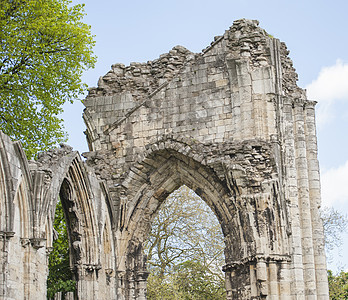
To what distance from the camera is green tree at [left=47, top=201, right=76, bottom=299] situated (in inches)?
533

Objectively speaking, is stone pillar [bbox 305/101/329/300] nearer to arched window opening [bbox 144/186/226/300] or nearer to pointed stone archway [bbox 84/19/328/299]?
pointed stone archway [bbox 84/19/328/299]

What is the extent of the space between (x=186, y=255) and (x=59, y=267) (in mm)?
4925

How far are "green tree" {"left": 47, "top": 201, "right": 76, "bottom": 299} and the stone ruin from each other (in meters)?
0.29

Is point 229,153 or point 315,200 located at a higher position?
point 229,153

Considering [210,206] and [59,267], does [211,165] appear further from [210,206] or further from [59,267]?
[59,267]

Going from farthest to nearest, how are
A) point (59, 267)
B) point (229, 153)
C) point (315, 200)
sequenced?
point (59, 267)
point (315, 200)
point (229, 153)

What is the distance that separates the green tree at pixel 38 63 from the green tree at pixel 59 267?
2.00 meters

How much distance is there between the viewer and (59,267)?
15.4 m

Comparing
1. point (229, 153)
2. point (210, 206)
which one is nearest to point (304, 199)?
point (229, 153)

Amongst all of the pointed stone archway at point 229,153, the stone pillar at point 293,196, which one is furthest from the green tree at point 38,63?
the stone pillar at point 293,196

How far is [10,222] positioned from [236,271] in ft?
15.7

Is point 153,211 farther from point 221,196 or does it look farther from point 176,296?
point 176,296

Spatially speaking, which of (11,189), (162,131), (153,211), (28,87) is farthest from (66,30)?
(11,189)

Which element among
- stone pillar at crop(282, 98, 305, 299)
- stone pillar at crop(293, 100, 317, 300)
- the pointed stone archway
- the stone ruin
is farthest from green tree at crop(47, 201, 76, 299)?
stone pillar at crop(293, 100, 317, 300)
